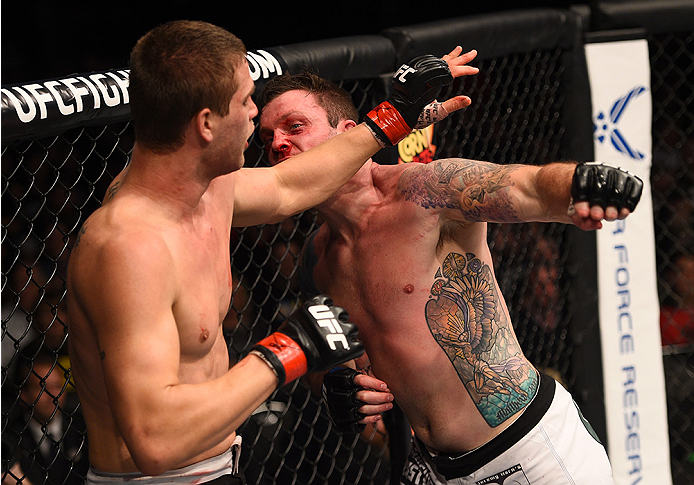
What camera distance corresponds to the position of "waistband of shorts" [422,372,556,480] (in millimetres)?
1617

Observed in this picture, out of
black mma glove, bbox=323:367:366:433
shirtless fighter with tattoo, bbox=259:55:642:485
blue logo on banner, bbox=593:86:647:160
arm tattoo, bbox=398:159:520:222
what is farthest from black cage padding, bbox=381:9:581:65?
black mma glove, bbox=323:367:366:433

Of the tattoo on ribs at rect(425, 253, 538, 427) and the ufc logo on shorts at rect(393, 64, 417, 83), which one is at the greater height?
the ufc logo on shorts at rect(393, 64, 417, 83)

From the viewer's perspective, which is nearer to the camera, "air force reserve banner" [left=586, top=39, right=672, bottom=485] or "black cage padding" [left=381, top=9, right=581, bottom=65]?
"black cage padding" [left=381, top=9, right=581, bottom=65]

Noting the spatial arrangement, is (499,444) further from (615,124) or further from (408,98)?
(615,124)

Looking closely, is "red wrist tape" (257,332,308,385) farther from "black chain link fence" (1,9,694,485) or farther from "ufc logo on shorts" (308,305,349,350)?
"black chain link fence" (1,9,694,485)

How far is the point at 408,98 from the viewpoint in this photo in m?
1.51

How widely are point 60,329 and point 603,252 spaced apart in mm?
1782

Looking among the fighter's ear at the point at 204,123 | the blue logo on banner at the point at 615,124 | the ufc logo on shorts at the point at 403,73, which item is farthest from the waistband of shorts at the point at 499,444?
the blue logo on banner at the point at 615,124

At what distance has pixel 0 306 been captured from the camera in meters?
2.65

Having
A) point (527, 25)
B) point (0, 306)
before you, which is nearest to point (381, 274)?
point (527, 25)

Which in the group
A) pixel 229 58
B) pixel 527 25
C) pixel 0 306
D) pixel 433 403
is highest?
pixel 527 25

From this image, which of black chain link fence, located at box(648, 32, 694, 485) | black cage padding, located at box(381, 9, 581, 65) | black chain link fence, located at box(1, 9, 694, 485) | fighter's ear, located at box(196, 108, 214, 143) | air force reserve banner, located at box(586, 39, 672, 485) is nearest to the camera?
fighter's ear, located at box(196, 108, 214, 143)

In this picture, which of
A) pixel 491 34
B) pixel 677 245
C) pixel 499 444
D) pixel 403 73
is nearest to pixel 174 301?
pixel 403 73

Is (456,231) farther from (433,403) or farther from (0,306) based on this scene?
(0,306)
